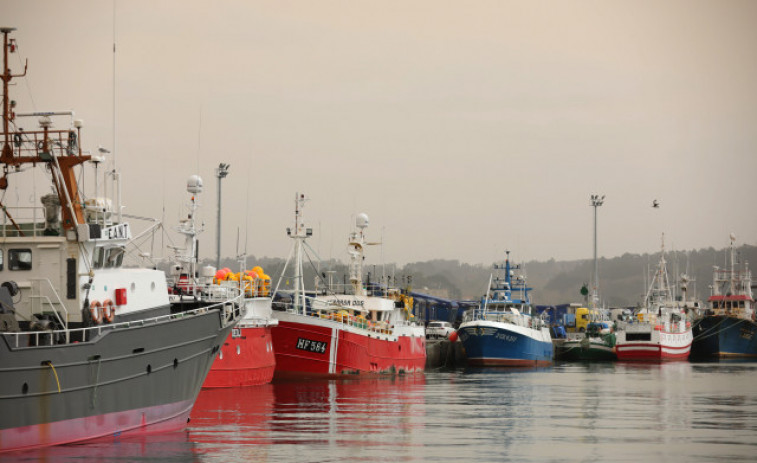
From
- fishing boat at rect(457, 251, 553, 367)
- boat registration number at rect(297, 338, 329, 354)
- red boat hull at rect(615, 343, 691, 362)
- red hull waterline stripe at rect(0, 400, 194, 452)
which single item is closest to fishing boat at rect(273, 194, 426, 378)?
boat registration number at rect(297, 338, 329, 354)

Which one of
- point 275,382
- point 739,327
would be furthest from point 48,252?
point 739,327

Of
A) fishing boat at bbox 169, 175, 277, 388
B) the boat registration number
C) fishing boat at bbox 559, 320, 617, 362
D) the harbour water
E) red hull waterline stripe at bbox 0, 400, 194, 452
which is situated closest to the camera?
red hull waterline stripe at bbox 0, 400, 194, 452

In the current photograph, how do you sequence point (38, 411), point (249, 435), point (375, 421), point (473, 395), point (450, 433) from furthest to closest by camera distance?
1. point (473, 395)
2. point (375, 421)
3. point (450, 433)
4. point (249, 435)
5. point (38, 411)

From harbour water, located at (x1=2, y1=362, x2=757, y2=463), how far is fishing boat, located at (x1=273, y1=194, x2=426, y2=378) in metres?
1.58

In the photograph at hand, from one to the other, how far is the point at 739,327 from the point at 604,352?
17.8m

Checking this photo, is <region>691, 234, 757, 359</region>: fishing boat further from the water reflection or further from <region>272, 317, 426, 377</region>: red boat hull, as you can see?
the water reflection

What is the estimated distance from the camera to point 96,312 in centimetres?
3177

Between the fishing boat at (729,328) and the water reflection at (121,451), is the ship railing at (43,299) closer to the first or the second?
the water reflection at (121,451)

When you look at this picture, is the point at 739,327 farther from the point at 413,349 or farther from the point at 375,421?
the point at 375,421

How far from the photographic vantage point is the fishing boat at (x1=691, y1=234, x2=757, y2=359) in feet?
363

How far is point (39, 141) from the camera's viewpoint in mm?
32188

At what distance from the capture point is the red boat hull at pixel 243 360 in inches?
1980

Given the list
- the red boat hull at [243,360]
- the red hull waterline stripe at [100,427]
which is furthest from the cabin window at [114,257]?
the red boat hull at [243,360]

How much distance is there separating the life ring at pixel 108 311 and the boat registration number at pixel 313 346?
27.3 meters
